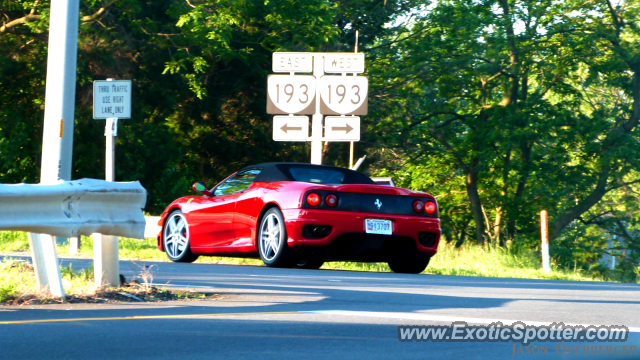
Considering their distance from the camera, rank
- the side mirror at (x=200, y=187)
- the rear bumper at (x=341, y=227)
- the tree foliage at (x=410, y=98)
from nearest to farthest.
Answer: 1. the rear bumper at (x=341, y=227)
2. the side mirror at (x=200, y=187)
3. the tree foliage at (x=410, y=98)

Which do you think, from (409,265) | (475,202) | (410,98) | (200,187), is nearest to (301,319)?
(409,265)

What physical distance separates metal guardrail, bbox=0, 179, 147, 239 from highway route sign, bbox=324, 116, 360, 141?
9.42 metres

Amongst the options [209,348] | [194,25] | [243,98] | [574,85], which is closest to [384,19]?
[243,98]

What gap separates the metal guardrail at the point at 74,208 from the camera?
19.1ft

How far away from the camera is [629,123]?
31.3m

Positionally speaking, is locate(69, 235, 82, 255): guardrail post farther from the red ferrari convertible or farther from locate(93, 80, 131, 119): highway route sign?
locate(93, 80, 131, 119): highway route sign

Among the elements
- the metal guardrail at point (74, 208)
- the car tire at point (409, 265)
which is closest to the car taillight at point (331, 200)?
the car tire at point (409, 265)

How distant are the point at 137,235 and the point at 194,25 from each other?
1645cm

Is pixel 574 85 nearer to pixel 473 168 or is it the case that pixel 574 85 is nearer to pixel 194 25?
pixel 473 168

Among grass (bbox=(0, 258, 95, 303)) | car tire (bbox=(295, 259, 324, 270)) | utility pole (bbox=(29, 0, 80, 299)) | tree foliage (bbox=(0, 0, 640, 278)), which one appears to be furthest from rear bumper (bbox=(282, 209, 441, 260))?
tree foliage (bbox=(0, 0, 640, 278))

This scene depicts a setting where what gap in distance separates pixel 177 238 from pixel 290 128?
4365 millimetres

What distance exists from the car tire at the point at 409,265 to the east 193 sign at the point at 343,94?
5.06 metres

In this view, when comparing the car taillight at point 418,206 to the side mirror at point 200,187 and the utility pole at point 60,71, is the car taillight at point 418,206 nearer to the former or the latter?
the side mirror at point 200,187

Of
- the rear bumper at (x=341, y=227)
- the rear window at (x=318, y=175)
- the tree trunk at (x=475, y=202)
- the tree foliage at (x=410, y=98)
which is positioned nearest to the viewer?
the rear bumper at (x=341, y=227)
